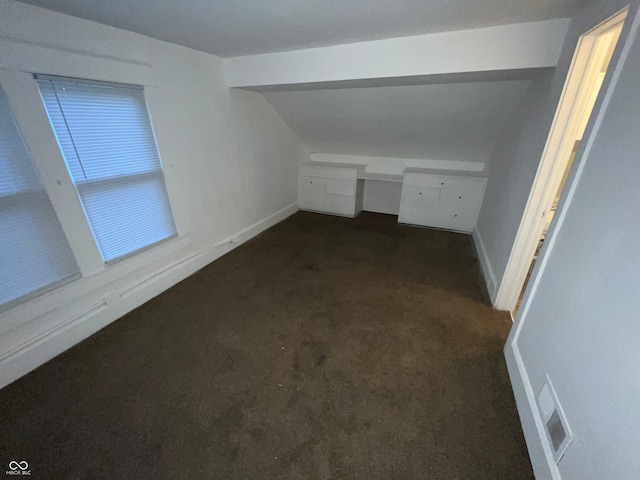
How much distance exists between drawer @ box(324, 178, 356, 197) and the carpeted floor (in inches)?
72.1

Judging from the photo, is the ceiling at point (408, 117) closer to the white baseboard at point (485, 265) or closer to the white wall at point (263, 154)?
the white wall at point (263, 154)

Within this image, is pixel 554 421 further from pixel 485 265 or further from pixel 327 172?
pixel 327 172

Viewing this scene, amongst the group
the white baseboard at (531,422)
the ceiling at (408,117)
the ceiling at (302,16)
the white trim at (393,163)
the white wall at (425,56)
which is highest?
the ceiling at (302,16)

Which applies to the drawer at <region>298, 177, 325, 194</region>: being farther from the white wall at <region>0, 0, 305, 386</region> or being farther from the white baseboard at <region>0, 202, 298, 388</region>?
the white baseboard at <region>0, 202, 298, 388</region>

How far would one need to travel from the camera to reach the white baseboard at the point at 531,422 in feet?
3.45

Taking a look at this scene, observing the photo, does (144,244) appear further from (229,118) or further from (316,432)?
(316,432)

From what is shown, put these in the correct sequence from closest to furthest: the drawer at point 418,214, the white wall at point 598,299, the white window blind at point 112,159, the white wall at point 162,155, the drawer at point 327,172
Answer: the white wall at point 598,299 < the white wall at point 162,155 < the white window blind at point 112,159 < the drawer at point 418,214 < the drawer at point 327,172

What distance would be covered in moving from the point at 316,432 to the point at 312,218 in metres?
3.10

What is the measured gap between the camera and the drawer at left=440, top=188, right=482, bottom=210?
11.1ft

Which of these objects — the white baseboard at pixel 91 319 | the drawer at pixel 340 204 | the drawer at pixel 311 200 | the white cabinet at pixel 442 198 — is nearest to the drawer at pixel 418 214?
the white cabinet at pixel 442 198

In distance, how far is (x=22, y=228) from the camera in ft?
4.92

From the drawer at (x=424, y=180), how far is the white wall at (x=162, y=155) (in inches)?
71.9

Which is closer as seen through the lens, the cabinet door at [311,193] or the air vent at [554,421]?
the air vent at [554,421]

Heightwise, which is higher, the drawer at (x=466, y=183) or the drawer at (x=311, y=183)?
the drawer at (x=466, y=183)
